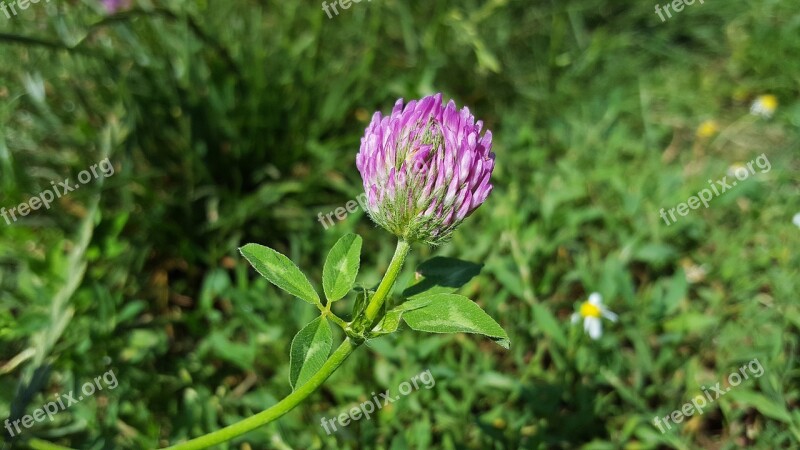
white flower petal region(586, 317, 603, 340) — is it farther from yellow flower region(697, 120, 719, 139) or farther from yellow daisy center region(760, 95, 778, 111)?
yellow daisy center region(760, 95, 778, 111)

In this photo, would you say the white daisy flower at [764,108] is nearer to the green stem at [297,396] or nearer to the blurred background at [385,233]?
the blurred background at [385,233]

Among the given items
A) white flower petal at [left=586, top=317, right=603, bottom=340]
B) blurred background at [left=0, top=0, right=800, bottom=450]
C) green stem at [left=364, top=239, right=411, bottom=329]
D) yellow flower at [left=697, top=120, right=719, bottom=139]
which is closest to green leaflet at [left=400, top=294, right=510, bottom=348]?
green stem at [left=364, top=239, right=411, bottom=329]

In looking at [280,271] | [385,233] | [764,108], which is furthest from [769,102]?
[280,271]

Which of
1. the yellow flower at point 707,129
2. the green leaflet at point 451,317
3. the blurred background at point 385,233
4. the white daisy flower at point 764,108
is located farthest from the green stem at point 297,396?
the white daisy flower at point 764,108

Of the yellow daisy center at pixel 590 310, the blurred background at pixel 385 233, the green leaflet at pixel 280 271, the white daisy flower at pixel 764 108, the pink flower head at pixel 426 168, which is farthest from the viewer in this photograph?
the white daisy flower at pixel 764 108

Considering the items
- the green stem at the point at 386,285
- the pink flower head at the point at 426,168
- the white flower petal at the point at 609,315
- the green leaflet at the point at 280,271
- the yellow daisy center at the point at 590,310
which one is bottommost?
the white flower petal at the point at 609,315

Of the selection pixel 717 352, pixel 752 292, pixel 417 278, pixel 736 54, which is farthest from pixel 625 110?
pixel 417 278
